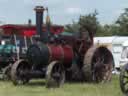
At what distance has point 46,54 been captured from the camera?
54.6 feet

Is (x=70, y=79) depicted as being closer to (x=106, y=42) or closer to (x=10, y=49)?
(x=10, y=49)

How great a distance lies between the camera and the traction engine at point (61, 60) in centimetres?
1661

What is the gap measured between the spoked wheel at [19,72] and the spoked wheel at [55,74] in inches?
54.8

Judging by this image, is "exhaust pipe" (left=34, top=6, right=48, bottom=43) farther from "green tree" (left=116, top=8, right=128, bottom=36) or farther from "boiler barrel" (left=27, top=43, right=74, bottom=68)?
"green tree" (left=116, top=8, right=128, bottom=36)

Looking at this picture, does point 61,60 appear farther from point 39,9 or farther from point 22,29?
point 22,29

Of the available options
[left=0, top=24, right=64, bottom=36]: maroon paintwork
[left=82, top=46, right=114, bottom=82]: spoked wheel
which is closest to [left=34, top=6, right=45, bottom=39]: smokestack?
[left=82, top=46, right=114, bottom=82]: spoked wheel

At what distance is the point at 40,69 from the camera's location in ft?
56.1

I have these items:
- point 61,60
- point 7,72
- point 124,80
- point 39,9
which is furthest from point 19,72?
point 124,80

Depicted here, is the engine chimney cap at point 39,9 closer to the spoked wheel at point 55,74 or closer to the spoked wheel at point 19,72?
the spoked wheel at point 19,72

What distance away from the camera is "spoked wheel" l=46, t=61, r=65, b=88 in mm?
15758

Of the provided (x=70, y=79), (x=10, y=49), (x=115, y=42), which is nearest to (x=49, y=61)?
(x=70, y=79)

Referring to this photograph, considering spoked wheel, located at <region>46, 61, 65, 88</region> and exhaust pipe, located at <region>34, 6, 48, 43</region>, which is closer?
spoked wheel, located at <region>46, 61, 65, 88</region>

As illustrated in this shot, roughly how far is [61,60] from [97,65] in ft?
4.63

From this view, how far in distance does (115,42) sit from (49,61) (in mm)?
12461
